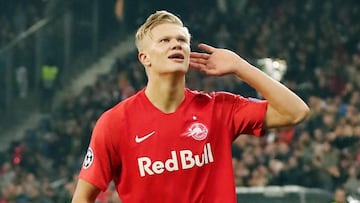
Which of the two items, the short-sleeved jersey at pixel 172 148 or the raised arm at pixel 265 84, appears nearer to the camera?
the short-sleeved jersey at pixel 172 148

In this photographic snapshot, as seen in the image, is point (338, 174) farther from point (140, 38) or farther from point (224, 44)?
point (140, 38)

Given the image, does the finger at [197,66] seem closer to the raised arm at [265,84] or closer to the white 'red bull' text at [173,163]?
the raised arm at [265,84]

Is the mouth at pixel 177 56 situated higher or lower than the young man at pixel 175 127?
higher

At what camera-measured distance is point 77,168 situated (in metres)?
18.3

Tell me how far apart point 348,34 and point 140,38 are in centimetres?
1692

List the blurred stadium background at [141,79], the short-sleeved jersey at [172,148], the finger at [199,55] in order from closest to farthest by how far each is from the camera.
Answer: the short-sleeved jersey at [172,148] < the finger at [199,55] < the blurred stadium background at [141,79]

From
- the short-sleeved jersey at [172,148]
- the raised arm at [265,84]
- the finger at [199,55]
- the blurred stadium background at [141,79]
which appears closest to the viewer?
the short-sleeved jersey at [172,148]

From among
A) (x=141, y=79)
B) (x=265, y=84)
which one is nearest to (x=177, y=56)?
(x=265, y=84)

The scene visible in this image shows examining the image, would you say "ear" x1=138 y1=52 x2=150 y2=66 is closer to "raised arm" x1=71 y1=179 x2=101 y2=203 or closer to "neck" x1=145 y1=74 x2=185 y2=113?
"neck" x1=145 y1=74 x2=185 y2=113

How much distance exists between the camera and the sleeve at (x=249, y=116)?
5.34 m

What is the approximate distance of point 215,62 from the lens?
213 inches

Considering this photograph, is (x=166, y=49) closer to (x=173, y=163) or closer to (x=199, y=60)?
(x=199, y=60)

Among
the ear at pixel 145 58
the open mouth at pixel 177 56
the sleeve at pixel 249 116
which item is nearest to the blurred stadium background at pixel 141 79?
the sleeve at pixel 249 116

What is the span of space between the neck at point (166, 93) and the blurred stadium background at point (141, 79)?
8.53 meters
